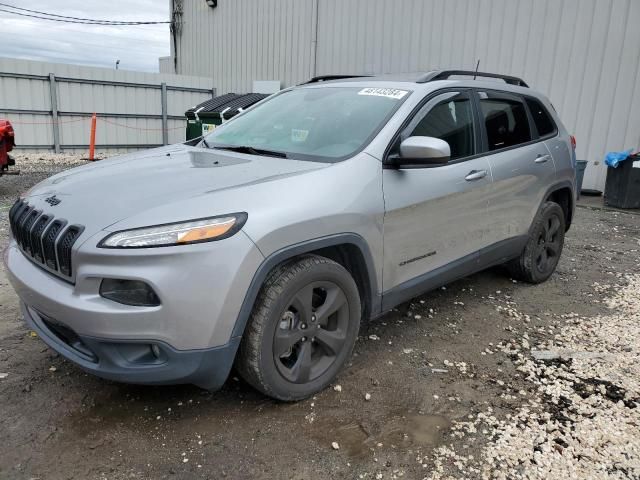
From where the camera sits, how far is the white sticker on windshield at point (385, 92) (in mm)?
3307

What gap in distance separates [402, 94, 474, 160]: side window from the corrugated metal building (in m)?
7.39

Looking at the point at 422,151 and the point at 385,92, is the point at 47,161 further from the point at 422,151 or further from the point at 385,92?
the point at 422,151

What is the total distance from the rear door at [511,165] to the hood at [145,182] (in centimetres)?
165

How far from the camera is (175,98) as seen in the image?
56.2 feet

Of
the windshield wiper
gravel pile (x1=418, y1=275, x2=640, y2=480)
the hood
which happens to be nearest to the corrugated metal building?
gravel pile (x1=418, y1=275, x2=640, y2=480)

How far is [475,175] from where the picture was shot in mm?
3576

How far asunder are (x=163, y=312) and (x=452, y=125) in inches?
92.4

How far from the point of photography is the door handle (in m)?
3.52

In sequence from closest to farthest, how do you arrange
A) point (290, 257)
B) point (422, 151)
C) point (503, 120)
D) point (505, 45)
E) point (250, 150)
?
point (290, 257) → point (422, 151) → point (250, 150) → point (503, 120) → point (505, 45)

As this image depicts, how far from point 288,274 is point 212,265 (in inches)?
16.8

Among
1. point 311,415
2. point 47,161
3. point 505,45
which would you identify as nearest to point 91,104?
point 47,161

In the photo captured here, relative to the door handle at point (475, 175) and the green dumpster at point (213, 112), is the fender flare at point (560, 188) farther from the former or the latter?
the green dumpster at point (213, 112)

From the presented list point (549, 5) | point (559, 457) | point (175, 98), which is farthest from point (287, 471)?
point (175, 98)

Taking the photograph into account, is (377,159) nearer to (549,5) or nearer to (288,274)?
(288,274)
